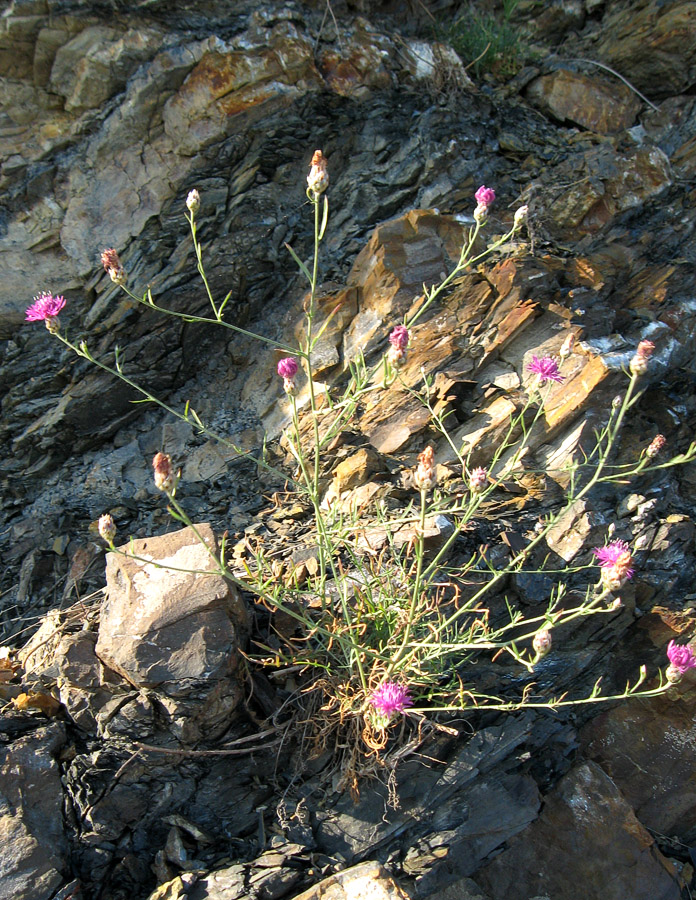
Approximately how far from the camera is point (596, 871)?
331cm

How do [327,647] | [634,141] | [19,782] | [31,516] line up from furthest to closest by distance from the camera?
[634,141]
[31,516]
[327,647]
[19,782]

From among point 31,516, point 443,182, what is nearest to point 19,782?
point 31,516

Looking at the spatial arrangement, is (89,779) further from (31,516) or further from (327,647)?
(31,516)

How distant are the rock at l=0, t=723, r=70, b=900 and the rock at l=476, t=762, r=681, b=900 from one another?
1.98m

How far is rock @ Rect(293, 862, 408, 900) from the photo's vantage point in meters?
2.57

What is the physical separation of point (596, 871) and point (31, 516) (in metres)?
4.00

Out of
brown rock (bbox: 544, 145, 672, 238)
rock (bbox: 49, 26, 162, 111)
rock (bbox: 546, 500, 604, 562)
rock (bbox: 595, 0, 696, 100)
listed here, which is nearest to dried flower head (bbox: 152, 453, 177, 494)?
rock (bbox: 546, 500, 604, 562)

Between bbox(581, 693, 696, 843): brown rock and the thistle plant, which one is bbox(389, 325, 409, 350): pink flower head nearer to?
the thistle plant

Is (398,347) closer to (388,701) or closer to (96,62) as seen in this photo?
(388,701)

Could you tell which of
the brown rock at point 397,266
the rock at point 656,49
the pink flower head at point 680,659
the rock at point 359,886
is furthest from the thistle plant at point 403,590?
the rock at point 656,49

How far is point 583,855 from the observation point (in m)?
3.33

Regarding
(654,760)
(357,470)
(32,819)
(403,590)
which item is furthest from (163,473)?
(654,760)

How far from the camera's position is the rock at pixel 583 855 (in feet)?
10.6

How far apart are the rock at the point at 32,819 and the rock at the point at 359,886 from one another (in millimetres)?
1017
